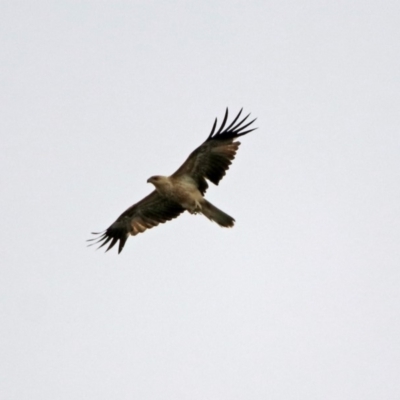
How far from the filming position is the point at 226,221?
16.9 meters

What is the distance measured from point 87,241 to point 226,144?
3.75m

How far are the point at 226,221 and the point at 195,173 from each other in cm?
101

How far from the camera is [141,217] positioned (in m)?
18.5

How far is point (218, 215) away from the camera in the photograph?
55.5 feet

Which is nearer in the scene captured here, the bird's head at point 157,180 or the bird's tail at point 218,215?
the bird's tail at point 218,215

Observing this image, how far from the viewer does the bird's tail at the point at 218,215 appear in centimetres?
1688

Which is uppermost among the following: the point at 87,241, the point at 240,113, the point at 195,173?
the point at 240,113

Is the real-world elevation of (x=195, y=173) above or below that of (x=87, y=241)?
above

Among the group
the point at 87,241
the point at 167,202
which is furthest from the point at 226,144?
the point at 87,241

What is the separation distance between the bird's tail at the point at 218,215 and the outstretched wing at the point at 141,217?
1027 mm

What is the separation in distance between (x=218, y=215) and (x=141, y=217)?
210 cm

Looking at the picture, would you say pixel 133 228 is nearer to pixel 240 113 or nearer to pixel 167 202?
pixel 167 202

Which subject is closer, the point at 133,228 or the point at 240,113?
the point at 240,113

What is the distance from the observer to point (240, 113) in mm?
16859
